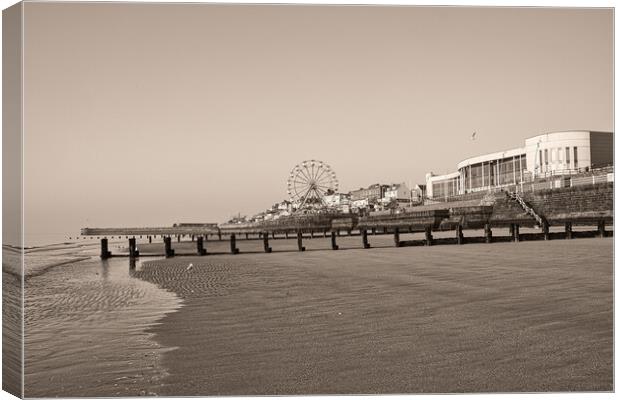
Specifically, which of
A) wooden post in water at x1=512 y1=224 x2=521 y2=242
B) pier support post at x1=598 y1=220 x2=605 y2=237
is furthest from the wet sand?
pier support post at x1=598 y1=220 x2=605 y2=237

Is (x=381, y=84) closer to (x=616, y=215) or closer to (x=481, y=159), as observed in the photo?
(x=616, y=215)

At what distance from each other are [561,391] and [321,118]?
4.15 meters

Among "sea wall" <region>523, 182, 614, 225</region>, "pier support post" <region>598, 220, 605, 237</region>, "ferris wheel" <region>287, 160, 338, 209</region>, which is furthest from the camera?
"ferris wheel" <region>287, 160, 338, 209</region>

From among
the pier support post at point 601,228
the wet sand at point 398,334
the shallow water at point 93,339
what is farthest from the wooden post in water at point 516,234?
the shallow water at point 93,339

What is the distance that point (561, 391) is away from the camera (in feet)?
12.7

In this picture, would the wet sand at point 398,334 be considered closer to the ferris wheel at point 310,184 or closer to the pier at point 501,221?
the pier at point 501,221

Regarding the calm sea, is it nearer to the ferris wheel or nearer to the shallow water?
the shallow water

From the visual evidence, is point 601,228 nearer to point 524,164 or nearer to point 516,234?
point 516,234

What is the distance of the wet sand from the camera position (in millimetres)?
4074

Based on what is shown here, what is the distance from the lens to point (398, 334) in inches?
203

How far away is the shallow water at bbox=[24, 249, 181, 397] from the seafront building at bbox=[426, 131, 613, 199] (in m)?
9.05

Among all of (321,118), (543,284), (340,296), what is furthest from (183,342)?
(543,284)

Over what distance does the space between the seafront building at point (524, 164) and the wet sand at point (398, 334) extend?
19.3 feet

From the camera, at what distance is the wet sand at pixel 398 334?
4.07m
